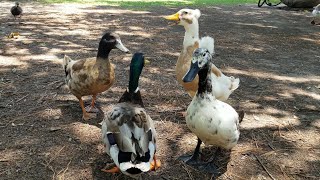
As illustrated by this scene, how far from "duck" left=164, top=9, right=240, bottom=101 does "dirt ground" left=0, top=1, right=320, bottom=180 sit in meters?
0.54

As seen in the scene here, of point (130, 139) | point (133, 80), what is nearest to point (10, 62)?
point (133, 80)

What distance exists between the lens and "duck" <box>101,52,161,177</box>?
2.83 metres

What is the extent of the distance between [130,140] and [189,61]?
1.81 metres

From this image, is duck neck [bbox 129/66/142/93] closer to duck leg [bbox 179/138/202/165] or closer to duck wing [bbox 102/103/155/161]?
duck wing [bbox 102/103/155/161]

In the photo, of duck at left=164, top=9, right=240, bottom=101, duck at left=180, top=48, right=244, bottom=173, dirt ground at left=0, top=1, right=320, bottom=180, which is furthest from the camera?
duck at left=164, top=9, right=240, bottom=101

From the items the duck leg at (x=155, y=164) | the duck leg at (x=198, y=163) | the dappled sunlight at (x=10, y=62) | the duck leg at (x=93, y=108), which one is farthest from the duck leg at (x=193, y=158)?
the dappled sunlight at (x=10, y=62)

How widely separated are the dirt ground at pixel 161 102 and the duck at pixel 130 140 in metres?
0.45

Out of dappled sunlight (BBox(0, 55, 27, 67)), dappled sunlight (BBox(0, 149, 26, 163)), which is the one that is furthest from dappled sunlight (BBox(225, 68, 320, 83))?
dappled sunlight (BBox(0, 149, 26, 163))

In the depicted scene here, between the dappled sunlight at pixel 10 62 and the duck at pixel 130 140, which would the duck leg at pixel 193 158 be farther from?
the dappled sunlight at pixel 10 62

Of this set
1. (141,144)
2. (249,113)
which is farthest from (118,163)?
(249,113)

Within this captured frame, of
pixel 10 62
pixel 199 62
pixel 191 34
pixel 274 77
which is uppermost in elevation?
pixel 191 34

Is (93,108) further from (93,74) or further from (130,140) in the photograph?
(130,140)

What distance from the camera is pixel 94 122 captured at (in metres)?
4.41

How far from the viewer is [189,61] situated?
4.44 m
